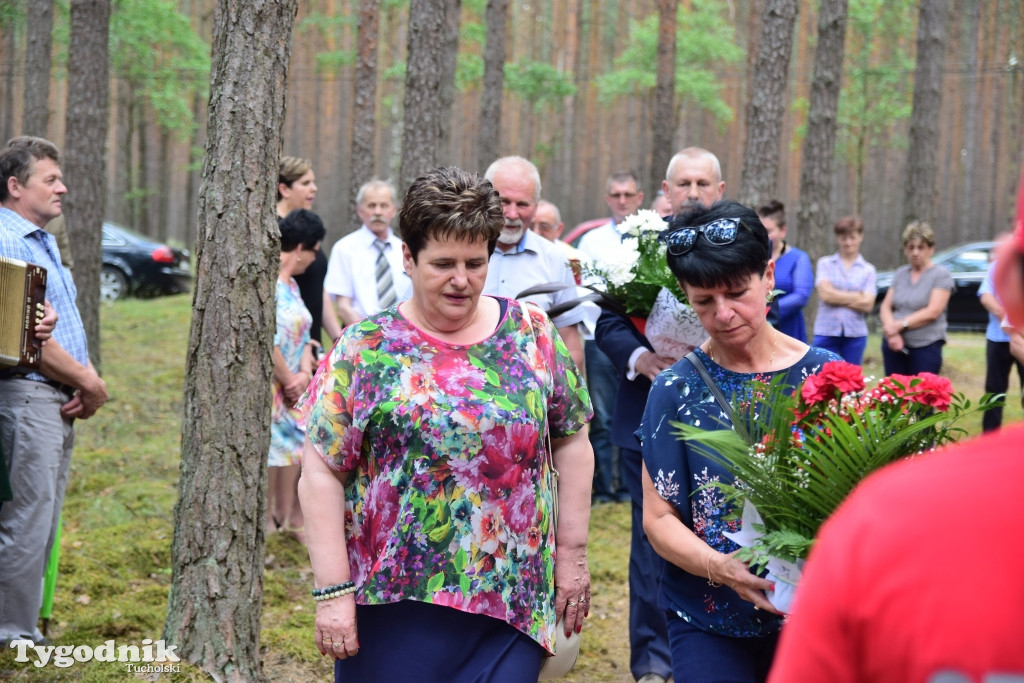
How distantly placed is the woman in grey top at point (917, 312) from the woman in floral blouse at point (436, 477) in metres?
8.75

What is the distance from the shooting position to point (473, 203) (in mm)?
3514

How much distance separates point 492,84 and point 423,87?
737 centimetres

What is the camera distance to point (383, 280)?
8727mm

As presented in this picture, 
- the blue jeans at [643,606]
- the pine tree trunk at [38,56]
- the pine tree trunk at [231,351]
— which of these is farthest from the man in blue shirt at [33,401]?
the pine tree trunk at [38,56]

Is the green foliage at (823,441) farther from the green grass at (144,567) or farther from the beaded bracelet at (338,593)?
the green grass at (144,567)

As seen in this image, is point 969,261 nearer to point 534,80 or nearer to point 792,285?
point 534,80

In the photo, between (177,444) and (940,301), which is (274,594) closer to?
(177,444)

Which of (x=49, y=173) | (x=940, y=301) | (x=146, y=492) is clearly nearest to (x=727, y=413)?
(x=49, y=173)

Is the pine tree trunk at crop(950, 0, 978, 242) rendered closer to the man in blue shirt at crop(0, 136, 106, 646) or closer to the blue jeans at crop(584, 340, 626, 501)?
the blue jeans at crop(584, 340, 626, 501)

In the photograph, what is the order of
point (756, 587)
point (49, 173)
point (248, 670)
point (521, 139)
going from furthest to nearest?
point (521, 139) < point (49, 173) < point (248, 670) < point (756, 587)

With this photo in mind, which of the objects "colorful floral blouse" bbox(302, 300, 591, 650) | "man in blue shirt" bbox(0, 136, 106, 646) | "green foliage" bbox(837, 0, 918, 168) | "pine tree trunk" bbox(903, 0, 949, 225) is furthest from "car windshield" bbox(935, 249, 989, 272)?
"colorful floral blouse" bbox(302, 300, 591, 650)

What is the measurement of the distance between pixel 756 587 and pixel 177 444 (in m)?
9.32

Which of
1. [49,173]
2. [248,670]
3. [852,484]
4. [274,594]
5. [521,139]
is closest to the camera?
[852,484]

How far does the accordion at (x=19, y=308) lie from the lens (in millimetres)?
5305
